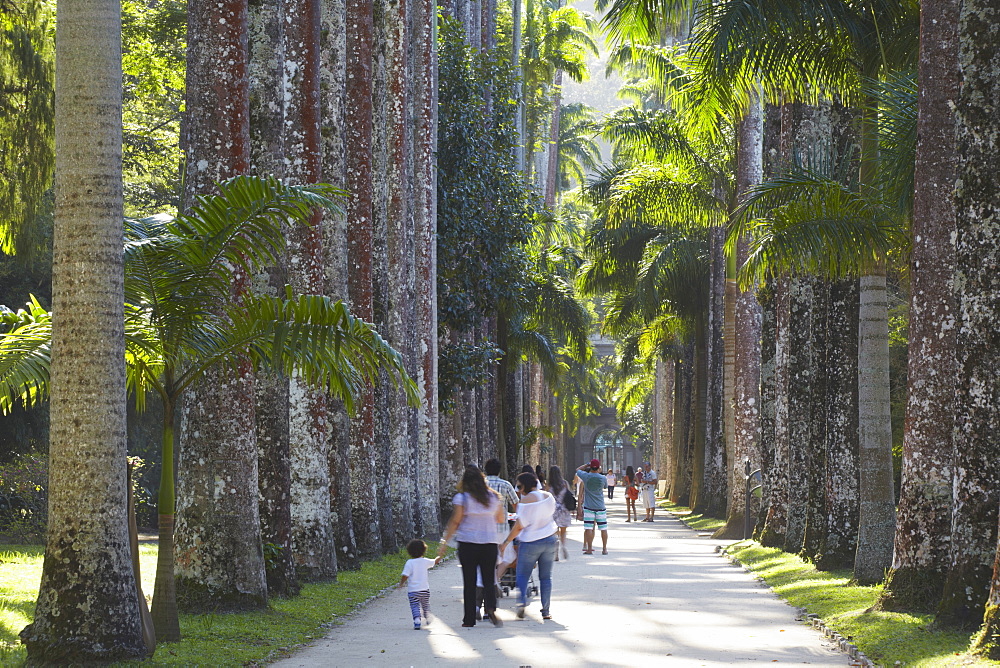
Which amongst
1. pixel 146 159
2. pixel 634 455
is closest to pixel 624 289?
pixel 146 159

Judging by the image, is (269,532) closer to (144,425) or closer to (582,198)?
(144,425)

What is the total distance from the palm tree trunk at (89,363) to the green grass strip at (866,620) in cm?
589

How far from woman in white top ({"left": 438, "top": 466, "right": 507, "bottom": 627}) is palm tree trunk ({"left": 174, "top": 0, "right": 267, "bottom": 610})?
2.02 m

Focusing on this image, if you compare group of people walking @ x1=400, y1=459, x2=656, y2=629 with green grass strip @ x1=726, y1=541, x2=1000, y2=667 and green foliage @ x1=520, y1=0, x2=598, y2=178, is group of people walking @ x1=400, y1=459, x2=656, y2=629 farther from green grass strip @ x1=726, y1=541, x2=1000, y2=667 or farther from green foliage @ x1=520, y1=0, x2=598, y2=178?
green foliage @ x1=520, y1=0, x2=598, y2=178

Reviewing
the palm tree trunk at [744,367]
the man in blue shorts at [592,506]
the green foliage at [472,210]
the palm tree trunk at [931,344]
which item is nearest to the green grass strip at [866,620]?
the palm tree trunk at [931,344]

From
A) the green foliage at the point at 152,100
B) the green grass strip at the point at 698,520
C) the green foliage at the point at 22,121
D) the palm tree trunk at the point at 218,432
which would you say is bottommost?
the green grass strip at the point at 698,520

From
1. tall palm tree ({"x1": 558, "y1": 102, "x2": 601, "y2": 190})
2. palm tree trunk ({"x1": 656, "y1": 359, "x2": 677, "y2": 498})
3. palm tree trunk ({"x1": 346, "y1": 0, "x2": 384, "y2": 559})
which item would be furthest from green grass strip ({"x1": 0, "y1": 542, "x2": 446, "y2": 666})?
tall palm tree ({"x1": 558, "y1": 102, "x2": 601, "y2": 190})

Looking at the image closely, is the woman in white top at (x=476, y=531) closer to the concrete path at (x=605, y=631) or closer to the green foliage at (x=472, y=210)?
the concrete path at (x=605, y=631)

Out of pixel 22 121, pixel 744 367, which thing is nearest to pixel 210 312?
pixel 22 121

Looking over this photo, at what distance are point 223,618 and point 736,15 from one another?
9.55 meters

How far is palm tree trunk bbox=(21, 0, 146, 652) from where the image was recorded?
9039mm

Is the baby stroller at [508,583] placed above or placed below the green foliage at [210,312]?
below

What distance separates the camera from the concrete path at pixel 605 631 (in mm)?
10531

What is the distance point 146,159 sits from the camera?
34.2m
